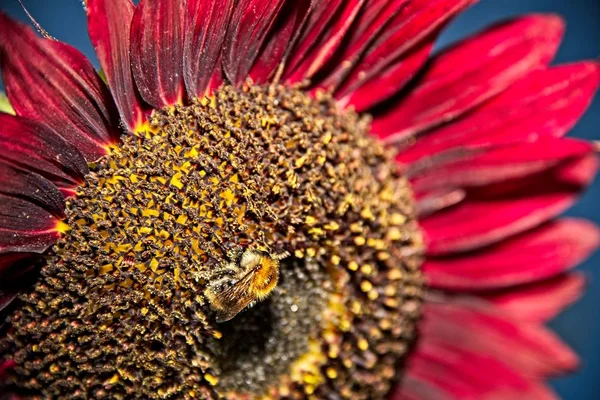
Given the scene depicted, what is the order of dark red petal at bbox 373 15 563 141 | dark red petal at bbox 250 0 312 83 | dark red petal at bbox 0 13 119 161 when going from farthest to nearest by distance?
dark red petal at bbox 373 15 563 141
dark red petal at bbox 250 0 312 83
dark red petal at bbox 0 13 119 161

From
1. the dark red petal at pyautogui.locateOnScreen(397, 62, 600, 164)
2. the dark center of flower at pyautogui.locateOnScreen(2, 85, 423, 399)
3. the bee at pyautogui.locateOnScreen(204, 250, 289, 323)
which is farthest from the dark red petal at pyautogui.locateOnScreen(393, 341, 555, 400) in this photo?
the bee at pyautogui.locateOnScreen(204, 250, 289, 323)

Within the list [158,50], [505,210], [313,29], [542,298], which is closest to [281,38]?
[313,29]

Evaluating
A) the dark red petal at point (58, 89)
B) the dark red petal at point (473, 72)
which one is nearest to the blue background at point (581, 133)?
the dark red petal at point (473, 72)

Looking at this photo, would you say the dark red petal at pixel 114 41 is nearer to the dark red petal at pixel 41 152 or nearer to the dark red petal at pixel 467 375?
the dark red petal at pixel 41 152

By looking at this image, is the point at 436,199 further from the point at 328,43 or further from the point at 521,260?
the point at 328,43

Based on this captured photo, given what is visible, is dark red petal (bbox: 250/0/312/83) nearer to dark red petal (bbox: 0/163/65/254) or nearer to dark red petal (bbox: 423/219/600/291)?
dark red petal (bbox: 0/163/65/254)
